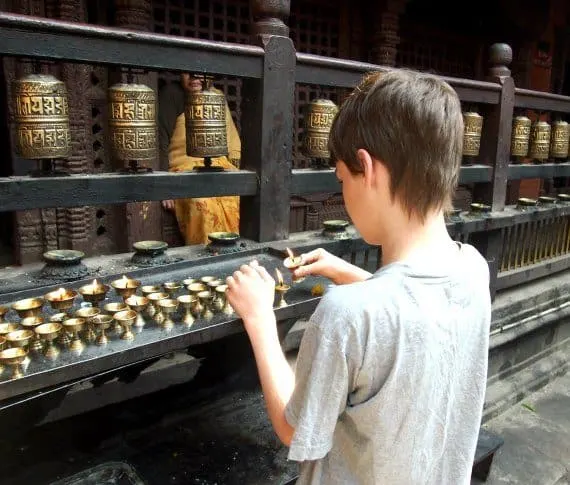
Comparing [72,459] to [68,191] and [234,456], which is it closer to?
[234,456]

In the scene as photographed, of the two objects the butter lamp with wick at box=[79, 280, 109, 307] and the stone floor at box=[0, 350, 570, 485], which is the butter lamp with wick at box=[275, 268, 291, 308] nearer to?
the butter lamp with wick at box=[79, 280, 109, 307]

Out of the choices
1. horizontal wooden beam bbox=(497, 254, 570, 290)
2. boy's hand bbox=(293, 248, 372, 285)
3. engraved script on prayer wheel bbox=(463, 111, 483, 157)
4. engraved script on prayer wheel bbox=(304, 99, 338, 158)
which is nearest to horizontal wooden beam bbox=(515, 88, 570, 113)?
engraved script on prayer wheel bbox=(463, 111, 483, 157)

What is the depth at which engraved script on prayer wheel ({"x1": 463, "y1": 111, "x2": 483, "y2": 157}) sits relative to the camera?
381cm

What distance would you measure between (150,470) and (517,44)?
7.51m

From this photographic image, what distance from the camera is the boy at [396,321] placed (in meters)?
1.09

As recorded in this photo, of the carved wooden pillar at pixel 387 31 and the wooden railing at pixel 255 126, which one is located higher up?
the carved wooden pillar at pixel 387 31

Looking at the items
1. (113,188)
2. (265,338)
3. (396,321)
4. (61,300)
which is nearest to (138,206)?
(113,188)

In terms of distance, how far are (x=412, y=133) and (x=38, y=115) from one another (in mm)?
1592

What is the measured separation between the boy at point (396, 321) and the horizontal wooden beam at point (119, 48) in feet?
4.21

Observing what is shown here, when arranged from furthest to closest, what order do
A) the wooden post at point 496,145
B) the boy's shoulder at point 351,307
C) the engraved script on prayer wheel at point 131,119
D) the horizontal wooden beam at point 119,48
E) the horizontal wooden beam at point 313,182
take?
the wooden post at point 496,145
the horizontal wooden beam at point 313,182
the engraved script on prayer wheel at point 131,119
the horizontal wooden beam at point 119,48
the boy's shoulder at point 351,307

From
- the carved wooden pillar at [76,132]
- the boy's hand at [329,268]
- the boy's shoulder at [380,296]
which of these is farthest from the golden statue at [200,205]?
the boy's shoulder at [380,296]

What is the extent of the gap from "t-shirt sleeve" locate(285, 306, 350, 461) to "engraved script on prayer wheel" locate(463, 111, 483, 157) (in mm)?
3081

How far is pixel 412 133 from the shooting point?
1.10 meters

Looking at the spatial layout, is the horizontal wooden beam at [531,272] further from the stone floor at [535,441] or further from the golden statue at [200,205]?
the golden statue at [200,205]
